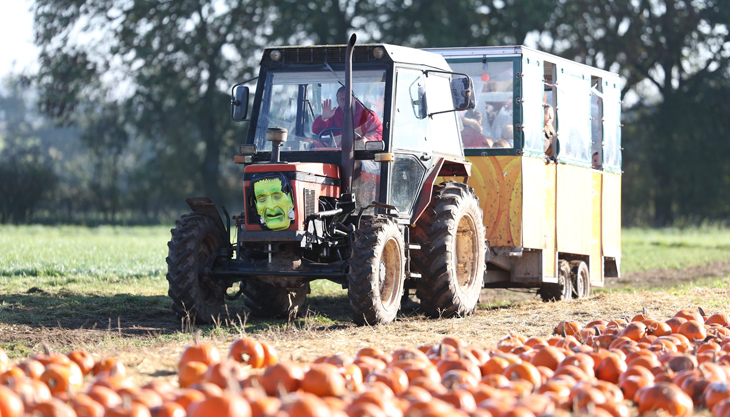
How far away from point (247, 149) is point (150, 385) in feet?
15.7

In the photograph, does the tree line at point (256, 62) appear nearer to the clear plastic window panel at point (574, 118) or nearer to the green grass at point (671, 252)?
the green grass at point (671, 252)

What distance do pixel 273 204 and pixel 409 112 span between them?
168 centimetres

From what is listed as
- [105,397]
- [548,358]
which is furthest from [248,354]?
[548,358]

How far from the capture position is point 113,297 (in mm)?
9828

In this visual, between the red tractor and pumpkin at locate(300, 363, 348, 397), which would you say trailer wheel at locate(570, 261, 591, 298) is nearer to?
the red tractor

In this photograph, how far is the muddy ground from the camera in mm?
5723

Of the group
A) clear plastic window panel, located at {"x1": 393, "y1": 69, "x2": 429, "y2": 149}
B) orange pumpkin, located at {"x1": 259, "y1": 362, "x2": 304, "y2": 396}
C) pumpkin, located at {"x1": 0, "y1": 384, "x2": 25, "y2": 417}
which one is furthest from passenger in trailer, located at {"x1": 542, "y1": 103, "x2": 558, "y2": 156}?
pumpkin, located at {"x1": 0, "y1": 384, "x2": 25, "y2": 417}

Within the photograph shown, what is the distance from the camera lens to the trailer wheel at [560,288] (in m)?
11.2

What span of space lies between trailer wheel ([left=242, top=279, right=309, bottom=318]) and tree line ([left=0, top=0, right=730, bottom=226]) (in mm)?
21218

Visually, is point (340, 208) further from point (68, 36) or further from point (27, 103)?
point (27, 103)

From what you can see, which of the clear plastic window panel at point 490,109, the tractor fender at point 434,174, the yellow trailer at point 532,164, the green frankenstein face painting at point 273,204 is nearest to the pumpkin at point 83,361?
the green frankenstein face painting at point 273,204

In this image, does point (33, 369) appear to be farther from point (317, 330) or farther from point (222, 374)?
point (317, 330)

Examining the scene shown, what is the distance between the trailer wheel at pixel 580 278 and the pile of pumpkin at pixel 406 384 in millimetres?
6154

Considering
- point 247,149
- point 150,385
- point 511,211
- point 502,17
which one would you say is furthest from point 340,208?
point 502,17
